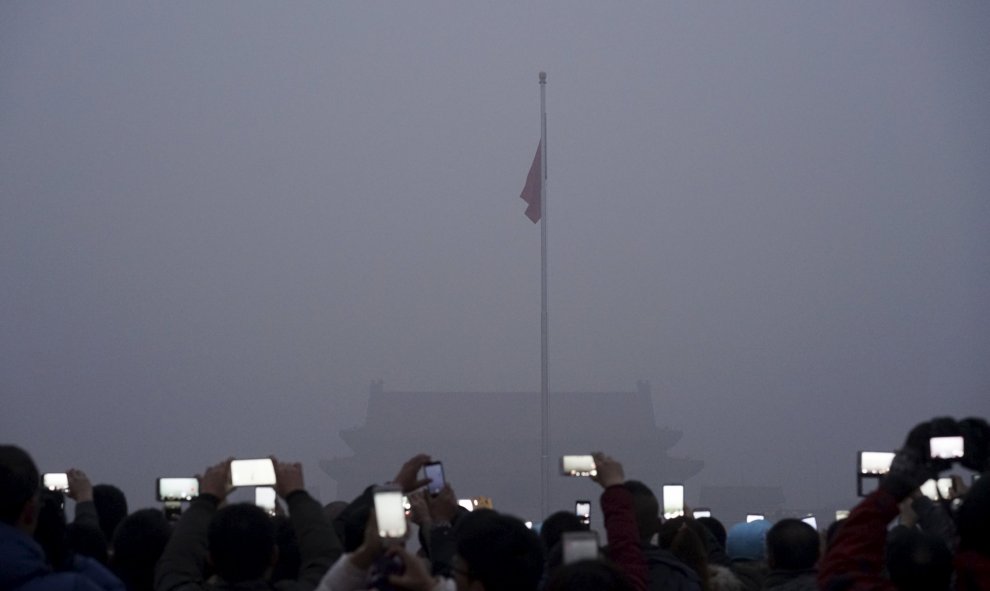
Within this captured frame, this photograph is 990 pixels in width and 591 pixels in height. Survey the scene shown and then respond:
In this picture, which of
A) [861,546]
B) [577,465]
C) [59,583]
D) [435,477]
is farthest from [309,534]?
[577,465]

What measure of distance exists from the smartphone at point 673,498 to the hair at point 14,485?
676cm

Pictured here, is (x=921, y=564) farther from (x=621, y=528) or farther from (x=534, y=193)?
(x=534, y=193)

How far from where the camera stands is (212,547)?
11.9 feet

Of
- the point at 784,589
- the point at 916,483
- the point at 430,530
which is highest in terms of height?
the point at 916,483

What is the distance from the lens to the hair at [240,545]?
141 inches

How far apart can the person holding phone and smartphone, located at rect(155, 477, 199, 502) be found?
2.42 m

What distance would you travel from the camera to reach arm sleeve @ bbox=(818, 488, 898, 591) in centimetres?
324

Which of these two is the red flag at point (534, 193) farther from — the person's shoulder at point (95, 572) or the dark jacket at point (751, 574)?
the person's shoulder at point (95, 572)

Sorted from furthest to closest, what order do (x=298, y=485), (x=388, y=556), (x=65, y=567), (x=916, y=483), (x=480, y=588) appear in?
(x=298, y=485)
(x=65, y=567)
(x=916, y=483)
(x=480, y=588)
(x=388, y=556)

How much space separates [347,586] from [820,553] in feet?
9.30

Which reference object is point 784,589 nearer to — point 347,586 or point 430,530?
point 430,530

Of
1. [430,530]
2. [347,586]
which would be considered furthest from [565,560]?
[430,530]

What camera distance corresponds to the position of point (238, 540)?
11.7 ft

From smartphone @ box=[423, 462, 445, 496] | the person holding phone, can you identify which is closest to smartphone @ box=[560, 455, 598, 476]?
smartphone @ box=[423, 462, 445, 496]
